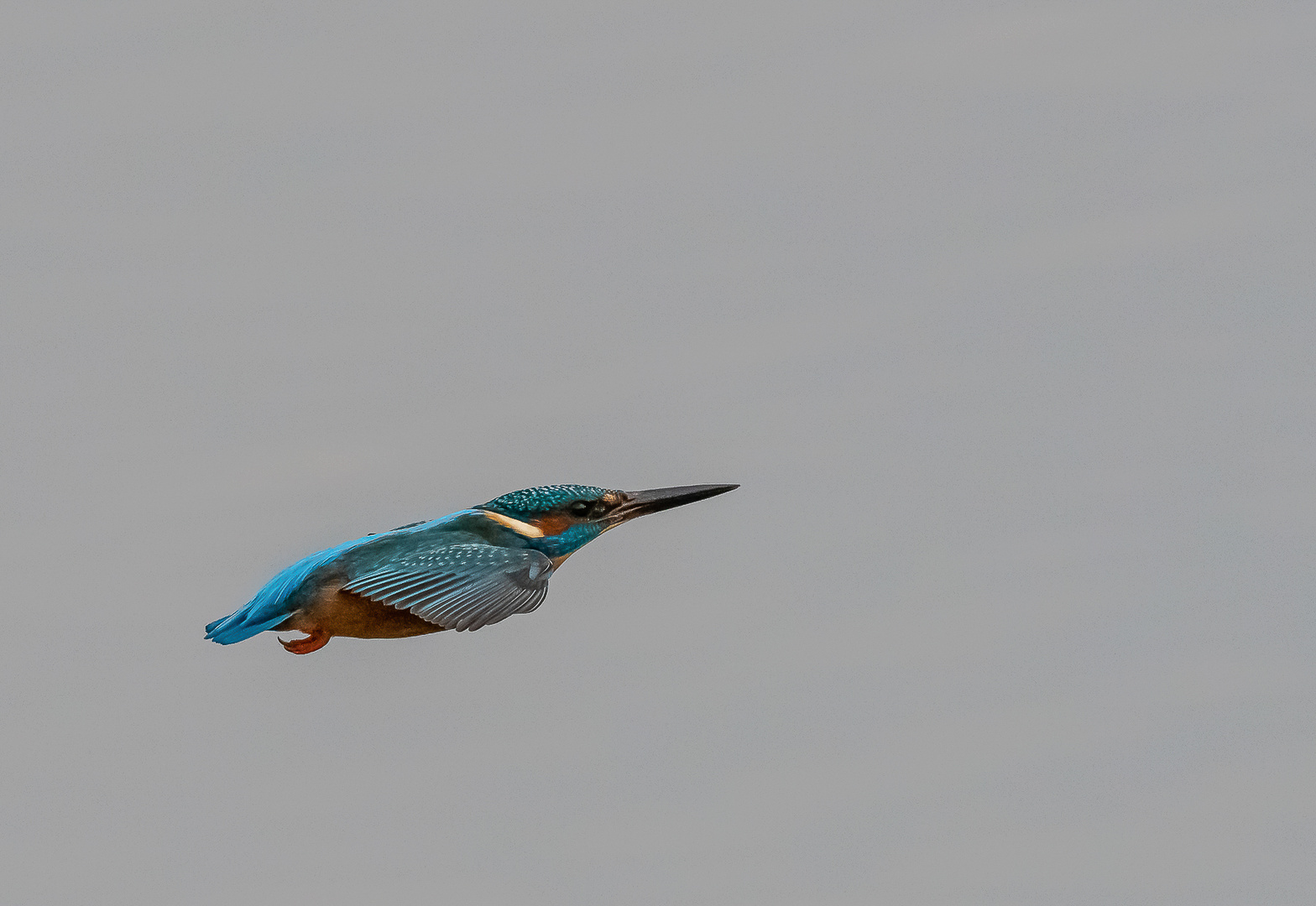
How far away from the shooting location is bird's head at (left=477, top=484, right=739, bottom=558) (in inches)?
463

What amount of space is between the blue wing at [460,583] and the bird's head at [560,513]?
562 millimetres

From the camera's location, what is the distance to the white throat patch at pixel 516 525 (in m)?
11.6

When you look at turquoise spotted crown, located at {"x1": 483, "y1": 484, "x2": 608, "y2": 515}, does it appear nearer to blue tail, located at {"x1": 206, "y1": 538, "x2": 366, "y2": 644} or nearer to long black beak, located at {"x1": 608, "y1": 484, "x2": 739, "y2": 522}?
long black beak, located at {"x1": 608, "y1": 484, "x2": 739, "y2": 522}

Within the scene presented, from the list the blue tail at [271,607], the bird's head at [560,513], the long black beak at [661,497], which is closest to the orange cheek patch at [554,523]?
the bird's head at [560,513]

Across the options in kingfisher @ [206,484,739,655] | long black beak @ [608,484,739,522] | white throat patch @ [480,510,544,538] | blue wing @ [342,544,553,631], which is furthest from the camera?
long black beak @ [608,484,739,522]

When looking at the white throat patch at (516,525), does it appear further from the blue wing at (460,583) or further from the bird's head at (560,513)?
the blue wing at (460,583)

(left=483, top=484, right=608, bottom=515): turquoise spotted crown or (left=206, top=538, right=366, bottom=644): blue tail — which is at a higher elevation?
(left=483, top=484, right=608, bottom=515): turquoise spotted crown

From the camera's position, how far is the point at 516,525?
1169 cm

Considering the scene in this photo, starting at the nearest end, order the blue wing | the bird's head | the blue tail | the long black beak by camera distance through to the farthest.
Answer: the blue wing
the blue tail
the bird's head
the long black beak

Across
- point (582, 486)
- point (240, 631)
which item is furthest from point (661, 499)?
point (240, 631)

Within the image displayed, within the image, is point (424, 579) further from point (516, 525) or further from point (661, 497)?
point (661, 497)

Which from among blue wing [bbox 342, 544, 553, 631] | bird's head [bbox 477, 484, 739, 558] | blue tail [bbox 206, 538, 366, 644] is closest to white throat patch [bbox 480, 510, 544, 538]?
bird's head [bbox 477, 484, 739, 558]

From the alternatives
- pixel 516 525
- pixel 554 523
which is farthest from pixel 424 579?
pixel 554 523

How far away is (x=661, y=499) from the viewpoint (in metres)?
12.2
